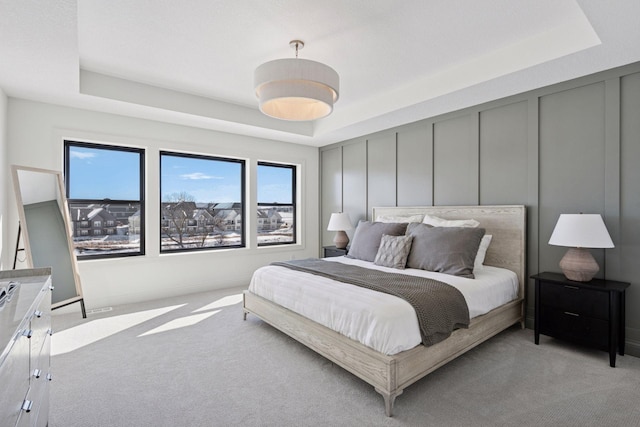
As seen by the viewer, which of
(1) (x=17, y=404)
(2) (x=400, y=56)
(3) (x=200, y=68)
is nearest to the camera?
(1) (x=17, y=404)

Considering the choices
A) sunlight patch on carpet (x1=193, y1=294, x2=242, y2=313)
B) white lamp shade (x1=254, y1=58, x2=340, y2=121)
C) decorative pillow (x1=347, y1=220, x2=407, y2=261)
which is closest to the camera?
white lamp shade (x1=254, y1=58, x2=340, y2=121)

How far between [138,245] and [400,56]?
3972 mm

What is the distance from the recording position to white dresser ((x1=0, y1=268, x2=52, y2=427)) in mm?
971

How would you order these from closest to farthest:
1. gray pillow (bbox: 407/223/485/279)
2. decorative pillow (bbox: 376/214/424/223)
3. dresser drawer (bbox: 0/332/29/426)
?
dresser drawer (bbox: 0/332/29/426), gray pillow (bbox: 407/223/485/279), decorative pillow (bbox: 376/214/424/223)

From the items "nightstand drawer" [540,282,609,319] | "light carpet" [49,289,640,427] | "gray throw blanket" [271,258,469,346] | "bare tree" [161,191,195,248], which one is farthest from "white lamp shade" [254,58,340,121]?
"bare tree" [161,191,195,248]

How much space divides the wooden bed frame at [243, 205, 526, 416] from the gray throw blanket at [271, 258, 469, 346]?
0.11 meters

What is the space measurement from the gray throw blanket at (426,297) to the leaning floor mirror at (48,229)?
9.35 ft

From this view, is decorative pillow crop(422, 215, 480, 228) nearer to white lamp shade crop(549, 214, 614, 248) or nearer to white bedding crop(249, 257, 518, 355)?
white bedding crop(249, 257, 518, 355)

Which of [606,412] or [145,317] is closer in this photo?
[606,412]

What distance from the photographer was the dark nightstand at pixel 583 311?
2.51 meters

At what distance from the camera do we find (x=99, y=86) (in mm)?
3416

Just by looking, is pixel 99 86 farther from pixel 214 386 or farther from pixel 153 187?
pixel 214 386

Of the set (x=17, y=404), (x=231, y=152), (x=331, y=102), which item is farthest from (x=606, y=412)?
(x=231, y=152)

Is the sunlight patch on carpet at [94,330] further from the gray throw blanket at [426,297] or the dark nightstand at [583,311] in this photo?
the dark nightstand at [583,311]
